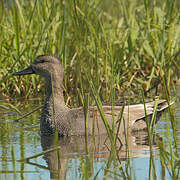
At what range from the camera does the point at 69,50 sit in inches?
385

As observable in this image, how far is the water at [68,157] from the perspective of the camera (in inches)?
203

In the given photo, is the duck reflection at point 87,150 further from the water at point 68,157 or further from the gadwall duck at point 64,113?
the gadwall duck at point 64,113

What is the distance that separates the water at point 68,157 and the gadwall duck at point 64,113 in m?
0.21

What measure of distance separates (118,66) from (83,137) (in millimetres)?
2181

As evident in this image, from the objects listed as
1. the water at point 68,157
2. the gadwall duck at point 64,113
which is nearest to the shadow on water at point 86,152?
the water at point 68,157

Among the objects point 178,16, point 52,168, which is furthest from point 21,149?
point 178,16

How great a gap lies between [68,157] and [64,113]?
62.8 inches

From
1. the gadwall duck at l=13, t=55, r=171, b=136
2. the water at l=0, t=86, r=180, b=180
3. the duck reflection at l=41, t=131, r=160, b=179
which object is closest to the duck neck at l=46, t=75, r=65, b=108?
the gadwall duck at l=13, t=55, r=171, b=136

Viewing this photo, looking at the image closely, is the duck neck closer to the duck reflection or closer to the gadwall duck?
the gadwall duck

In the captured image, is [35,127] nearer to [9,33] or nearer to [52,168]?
[52,168]

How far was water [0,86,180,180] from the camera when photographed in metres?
5.16

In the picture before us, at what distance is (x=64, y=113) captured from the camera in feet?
24.6

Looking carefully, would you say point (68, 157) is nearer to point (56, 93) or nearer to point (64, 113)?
point (64, 113)

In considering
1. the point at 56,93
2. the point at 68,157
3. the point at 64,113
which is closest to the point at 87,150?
the point at 68,157
